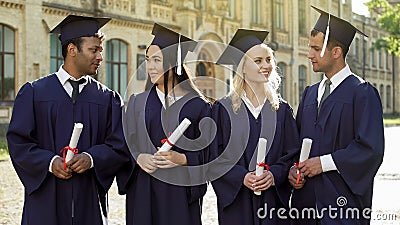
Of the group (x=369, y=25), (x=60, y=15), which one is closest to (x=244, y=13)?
(x=60, y=15)

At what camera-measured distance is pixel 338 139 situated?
485 centimetres

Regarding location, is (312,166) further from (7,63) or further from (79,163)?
(7,63)

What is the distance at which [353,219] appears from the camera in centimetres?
480

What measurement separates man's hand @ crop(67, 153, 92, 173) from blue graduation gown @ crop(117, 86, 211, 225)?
0.43m

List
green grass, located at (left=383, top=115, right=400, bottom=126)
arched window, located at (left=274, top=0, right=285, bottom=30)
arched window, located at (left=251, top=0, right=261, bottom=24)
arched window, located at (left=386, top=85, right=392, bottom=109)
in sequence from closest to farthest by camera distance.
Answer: arched window, located at (left=251, top=0, right=261, bottom=24)
arched window, located at (left=274, top=0, right=285, bottom=30)
green grass, located at (left=383, top=115, right=400, bottom=126)
arched window, located at (left=386, top=85, right=392, bottom=109)

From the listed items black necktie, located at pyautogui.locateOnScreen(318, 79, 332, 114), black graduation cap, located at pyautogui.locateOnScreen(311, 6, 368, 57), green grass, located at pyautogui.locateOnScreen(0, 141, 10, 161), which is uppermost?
black graduation cap, located at pyautogui.locateOnScreen(311, 6, 368, 57)

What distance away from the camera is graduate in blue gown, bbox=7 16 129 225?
15.8 ft

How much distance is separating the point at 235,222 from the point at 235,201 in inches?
6.6

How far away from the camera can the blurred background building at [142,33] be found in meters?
21.0

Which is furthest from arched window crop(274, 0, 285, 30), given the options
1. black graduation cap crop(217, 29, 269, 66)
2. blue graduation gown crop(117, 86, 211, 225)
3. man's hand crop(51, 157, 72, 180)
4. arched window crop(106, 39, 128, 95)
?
man's hand crop(51, 157, 72, 180)

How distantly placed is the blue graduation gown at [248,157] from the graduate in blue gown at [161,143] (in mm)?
174

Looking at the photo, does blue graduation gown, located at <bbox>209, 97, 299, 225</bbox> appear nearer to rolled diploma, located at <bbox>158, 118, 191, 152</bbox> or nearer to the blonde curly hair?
the blonde curly hair

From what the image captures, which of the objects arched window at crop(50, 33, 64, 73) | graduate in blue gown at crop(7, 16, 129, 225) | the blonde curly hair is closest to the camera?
graduate in blue gown at crop(7, 16, 129, 225)

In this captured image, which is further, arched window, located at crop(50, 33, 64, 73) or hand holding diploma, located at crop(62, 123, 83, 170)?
arched window, located at crop(50, 33, 64, 73)
